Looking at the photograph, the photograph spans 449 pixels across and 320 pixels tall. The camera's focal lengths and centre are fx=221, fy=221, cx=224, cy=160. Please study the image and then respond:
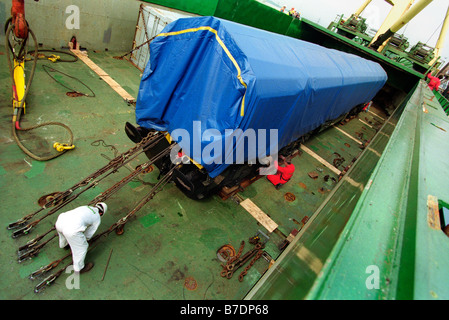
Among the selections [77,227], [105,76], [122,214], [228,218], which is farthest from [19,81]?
[228,218]

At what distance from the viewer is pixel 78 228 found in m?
2.66

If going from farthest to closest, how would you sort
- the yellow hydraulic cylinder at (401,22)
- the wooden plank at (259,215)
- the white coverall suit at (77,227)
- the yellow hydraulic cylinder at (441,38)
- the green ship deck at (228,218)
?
the yellow hydraulic cylinder at (441,38), the yellow hydraulic cylinder at (401,22), the wooden plank at (259,215), the white coverall suit at (77,227), the green ship deck at (228,218)

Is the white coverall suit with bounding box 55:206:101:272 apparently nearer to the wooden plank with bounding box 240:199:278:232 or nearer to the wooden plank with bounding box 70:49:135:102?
the wooden plank with bounding box 240:199:278:232

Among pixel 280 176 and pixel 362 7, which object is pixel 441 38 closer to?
pixel 362 7

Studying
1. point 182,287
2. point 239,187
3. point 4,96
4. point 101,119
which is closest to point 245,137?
point 239,187

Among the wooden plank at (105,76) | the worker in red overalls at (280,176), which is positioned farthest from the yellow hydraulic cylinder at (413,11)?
the wooden plank at (105,76)

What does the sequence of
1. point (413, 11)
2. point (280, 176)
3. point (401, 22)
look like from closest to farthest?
point (280, 176)
point (413, 11)
point (401, 22)

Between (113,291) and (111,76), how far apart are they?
6.87m

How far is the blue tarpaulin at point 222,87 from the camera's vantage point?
2.89m

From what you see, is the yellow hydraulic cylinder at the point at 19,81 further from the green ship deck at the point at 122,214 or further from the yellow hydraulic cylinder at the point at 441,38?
the yellow hydraulic cylinder at the point at 441,38

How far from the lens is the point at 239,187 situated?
500 centimetres

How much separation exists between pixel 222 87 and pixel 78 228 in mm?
2519

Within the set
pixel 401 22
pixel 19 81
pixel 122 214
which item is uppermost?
pixel 401 22
